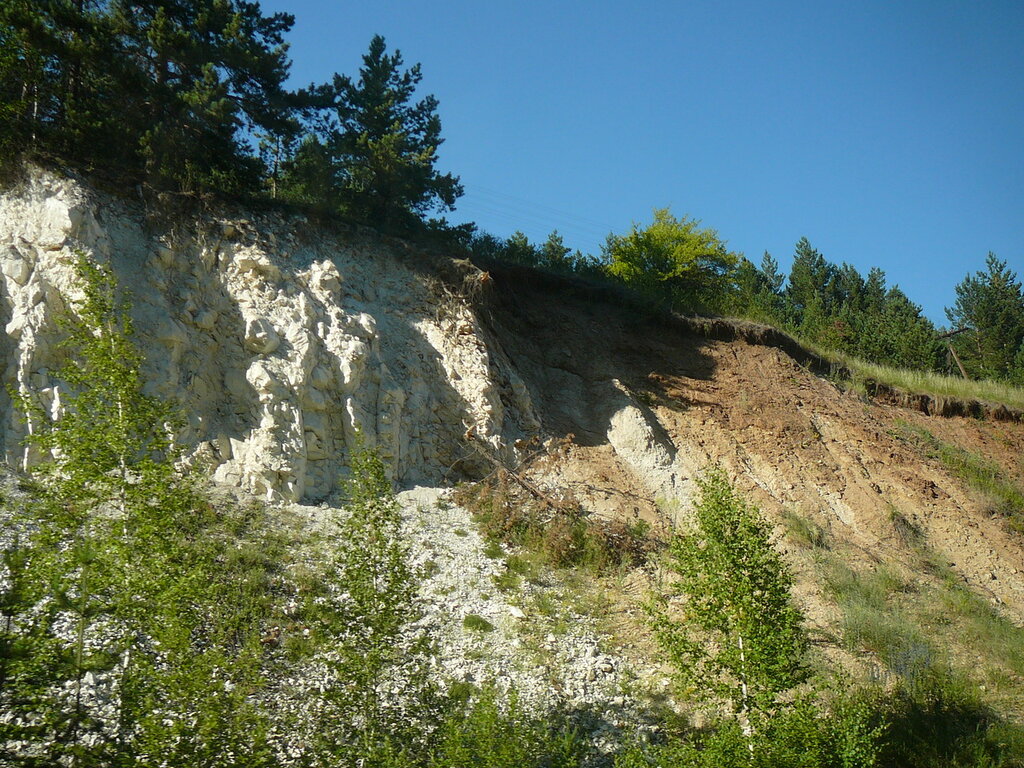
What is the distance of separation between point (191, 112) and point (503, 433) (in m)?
10.3

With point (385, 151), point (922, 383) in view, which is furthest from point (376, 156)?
point (922, 383)

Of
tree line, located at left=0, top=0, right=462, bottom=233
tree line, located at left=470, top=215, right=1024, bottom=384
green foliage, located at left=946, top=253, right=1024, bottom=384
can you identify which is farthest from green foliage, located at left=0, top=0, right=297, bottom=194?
green foliage, located at left=946, top=253, right=1024, bottom=384

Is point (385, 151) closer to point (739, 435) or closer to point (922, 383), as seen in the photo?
point (739, 435)

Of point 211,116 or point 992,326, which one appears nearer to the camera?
point 211,116

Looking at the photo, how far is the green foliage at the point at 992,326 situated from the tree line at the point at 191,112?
31.0 meters

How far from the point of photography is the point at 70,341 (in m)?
8.68

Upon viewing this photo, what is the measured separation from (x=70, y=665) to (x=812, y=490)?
52.2 ft

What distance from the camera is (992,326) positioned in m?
41.3

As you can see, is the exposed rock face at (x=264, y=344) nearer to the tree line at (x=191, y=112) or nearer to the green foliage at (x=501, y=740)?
the tree line at (x=191, y=112)

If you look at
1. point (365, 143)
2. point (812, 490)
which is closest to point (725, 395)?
point (812, 490)

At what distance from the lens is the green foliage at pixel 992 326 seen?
3847 centimetres

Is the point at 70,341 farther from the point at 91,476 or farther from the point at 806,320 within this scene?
the point at 806,320

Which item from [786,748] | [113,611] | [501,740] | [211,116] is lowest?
A: [786,748]

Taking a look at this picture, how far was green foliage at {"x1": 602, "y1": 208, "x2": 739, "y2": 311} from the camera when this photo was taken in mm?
29094
